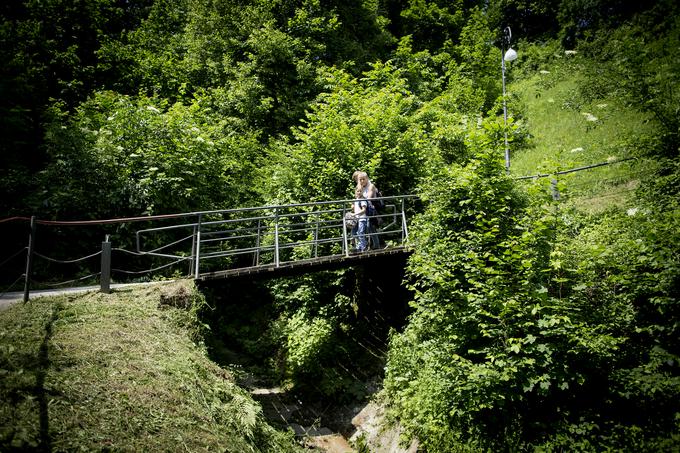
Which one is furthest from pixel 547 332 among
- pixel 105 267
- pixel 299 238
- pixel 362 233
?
pixel 299 238

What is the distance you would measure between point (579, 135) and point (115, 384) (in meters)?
17.5

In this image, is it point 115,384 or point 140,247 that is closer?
point 115,384

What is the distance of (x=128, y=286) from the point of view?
28.1 ft

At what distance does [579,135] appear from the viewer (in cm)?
1645

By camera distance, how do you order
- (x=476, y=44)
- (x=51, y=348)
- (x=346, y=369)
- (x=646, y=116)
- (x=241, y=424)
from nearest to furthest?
(x=51, y=348) → (x=241, y=424) → (x=346, y=369) → (x=646, y=116) → (x=476, y=44)

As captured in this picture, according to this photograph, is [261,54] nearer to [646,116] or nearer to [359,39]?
[359,39]

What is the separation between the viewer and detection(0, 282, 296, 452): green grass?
14.9ft

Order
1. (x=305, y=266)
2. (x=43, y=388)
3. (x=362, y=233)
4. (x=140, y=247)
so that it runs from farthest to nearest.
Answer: (x=140, y=247) → (x=362, y=233) → (x=305, y=266) → (x=43, y=388)

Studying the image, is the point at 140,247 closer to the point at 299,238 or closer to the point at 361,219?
the point at 299,238

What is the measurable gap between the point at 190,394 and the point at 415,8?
1068 inches

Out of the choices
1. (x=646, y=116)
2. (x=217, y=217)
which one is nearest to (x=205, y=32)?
(x=217, y=217)

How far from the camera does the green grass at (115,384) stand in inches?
179

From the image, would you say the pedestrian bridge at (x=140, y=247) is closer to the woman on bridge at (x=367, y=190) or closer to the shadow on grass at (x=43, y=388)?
the woman on bridge at (x=367, y=190)

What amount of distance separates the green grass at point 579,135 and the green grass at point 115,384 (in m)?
6.73
